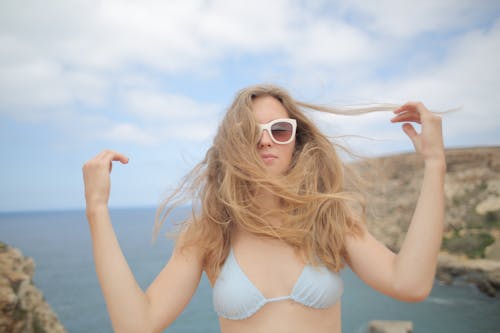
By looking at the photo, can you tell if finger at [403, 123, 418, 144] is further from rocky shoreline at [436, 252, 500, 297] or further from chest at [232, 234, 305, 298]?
rocky shoreline at [436, 252, 500, 297]

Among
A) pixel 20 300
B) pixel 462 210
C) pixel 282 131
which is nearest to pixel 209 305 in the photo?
pixel 462 210

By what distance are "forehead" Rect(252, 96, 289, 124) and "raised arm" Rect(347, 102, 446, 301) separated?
69 cm

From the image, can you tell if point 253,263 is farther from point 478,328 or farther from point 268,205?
point 478,328

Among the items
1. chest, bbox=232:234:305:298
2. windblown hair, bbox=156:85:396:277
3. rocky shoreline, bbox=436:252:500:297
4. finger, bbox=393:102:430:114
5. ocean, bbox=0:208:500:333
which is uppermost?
finger, bbox=393:102:430:114

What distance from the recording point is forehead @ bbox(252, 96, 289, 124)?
2266 millimetres

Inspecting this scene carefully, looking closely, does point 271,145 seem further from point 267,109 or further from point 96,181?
point 96,181

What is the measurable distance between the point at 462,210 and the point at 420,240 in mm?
29948

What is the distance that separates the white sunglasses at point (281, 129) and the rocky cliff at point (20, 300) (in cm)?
433

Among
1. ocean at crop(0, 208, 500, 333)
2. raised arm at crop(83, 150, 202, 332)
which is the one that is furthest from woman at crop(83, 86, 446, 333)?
ocean at crop(0, 208, 500, 333)

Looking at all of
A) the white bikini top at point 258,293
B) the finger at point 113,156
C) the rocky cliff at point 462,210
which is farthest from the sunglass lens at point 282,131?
the rocky cliff at point 462,210

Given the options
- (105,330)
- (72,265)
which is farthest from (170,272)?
(72,265)

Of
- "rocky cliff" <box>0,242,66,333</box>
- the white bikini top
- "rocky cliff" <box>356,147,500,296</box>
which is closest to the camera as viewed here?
the white bikini top

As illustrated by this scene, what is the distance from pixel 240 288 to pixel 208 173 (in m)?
0.73

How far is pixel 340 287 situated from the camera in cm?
207
